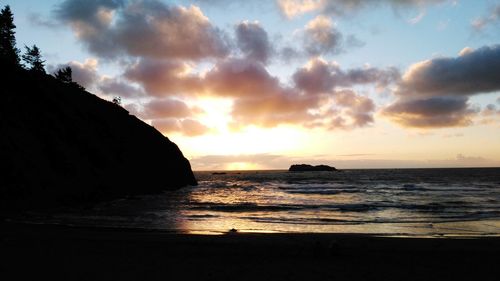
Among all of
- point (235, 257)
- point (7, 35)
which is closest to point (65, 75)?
point (7, 35)

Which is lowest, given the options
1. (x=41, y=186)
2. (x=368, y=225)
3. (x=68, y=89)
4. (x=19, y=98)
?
(x=368, y=225)

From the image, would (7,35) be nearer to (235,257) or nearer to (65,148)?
(65,148)

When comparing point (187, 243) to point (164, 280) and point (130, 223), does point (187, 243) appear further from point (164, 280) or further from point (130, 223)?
point (130, 223)

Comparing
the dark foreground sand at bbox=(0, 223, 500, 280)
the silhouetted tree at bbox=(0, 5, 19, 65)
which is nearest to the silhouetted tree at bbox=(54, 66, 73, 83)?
the silhouetted tree at bbox=(0, 5, 19, 65)

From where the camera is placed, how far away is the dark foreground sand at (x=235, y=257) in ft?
29.7

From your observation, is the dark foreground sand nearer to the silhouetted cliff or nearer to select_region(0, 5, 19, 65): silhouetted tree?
the silhouetted cliff

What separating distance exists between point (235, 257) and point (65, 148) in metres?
27.1

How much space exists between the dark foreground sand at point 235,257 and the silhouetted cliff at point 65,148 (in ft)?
40.5

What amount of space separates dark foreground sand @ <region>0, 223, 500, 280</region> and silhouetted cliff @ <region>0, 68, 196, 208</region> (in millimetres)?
12339

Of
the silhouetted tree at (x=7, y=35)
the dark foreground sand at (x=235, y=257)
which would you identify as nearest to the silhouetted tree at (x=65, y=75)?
the silhouetted tree at (x=7, y=35)

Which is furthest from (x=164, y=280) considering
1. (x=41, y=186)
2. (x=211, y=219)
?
(x=41, y=186)

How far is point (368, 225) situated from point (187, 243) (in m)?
11.3

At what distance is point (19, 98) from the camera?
106 ft

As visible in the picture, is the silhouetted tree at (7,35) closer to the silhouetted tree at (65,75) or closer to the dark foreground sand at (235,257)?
the silhouetted tree at (65,75)
